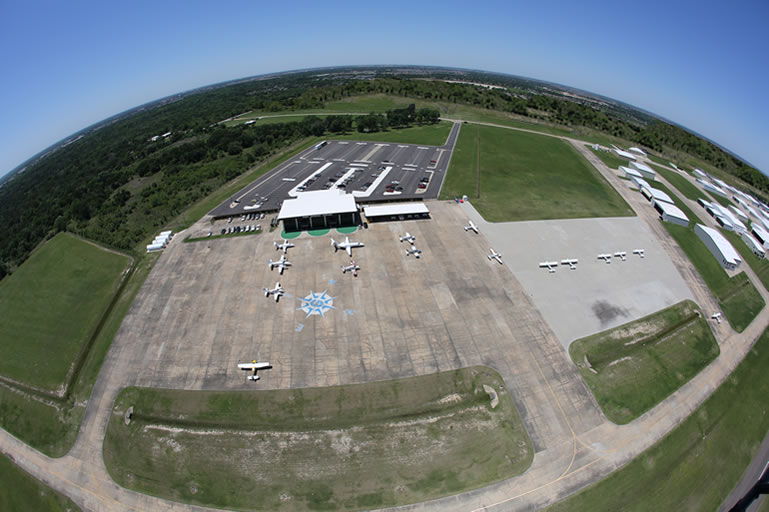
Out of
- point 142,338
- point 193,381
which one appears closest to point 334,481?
point 193,381

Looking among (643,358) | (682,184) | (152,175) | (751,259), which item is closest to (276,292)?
(643,358)

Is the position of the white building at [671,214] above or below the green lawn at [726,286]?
above

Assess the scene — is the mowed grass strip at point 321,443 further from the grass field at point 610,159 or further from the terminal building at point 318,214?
the grass field at point 610,159

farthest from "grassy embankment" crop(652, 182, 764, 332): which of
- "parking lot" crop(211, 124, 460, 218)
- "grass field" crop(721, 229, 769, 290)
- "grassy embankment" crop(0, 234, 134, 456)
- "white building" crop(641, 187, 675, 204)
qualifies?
"grassy embankment" crop(0, 234, 134, 456)

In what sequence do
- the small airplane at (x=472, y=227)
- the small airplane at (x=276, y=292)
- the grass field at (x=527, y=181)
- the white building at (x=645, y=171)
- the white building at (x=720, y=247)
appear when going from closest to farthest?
1. the small airplane at (x=276, y=292)
2. the white building at (x=720, y=247)
3. the small airplane at (x=472, y=227)
4. the grass field at (x=527, y=181)
5. the white building at (x=645, y=171)

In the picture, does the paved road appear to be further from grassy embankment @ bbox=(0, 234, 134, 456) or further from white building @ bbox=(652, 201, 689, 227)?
white building @ bbox=(652, 201, 689, 227)

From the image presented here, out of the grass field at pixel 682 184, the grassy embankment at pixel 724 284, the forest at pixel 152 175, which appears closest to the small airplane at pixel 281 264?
the forest at pixel 152 175

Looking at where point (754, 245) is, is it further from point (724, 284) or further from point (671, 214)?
point (724, 284)
